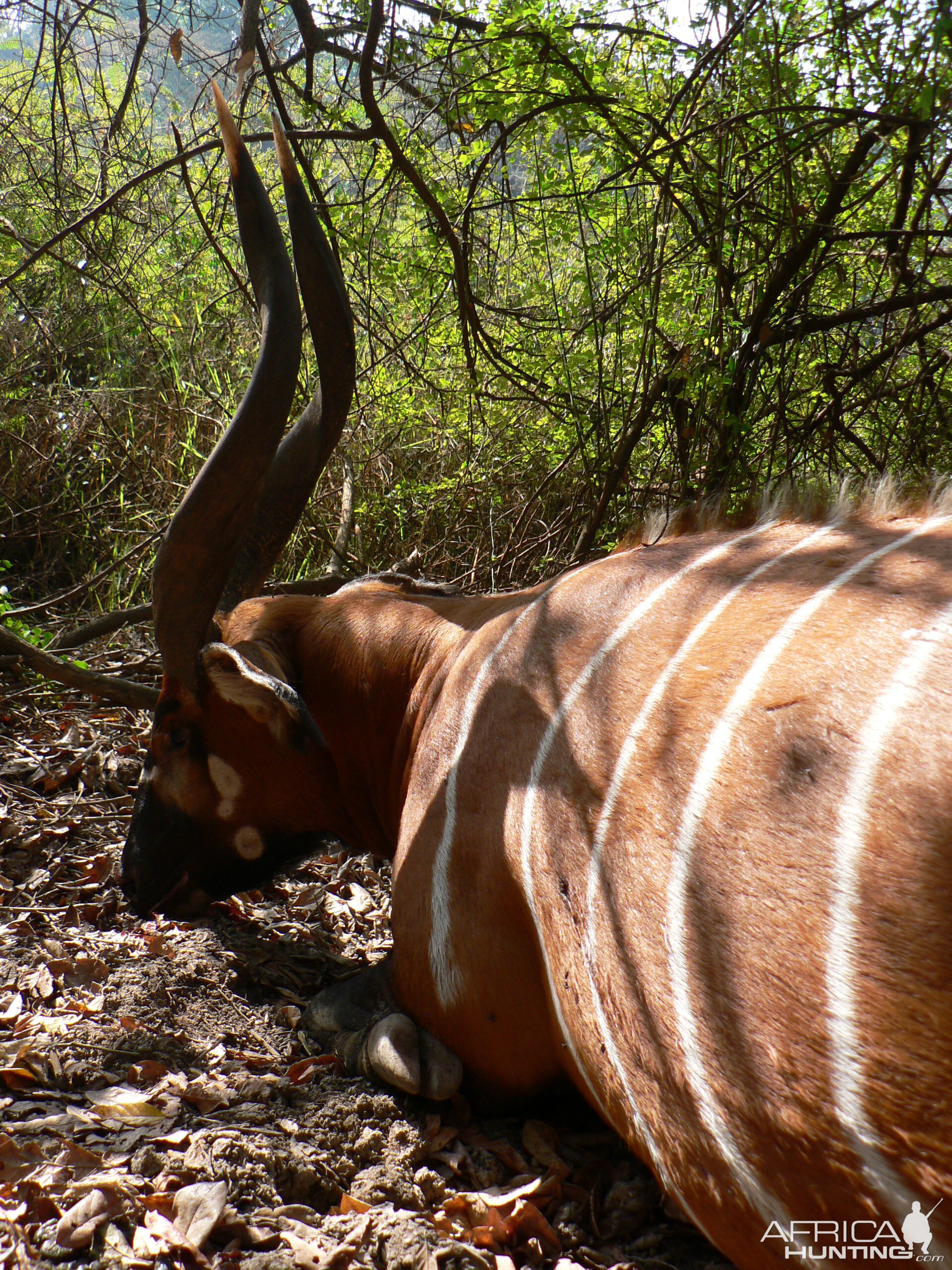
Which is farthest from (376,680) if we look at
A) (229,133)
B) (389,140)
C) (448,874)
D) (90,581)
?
(90,581)

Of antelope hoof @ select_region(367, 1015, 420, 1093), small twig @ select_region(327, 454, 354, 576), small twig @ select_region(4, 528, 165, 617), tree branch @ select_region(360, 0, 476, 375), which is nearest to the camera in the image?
antelope hoof @ select_region(367, 1015, 420, 1093)

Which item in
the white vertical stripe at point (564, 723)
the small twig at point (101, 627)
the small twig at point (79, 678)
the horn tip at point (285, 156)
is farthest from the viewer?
the small twig at point (101, 627)

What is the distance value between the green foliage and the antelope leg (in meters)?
1.89

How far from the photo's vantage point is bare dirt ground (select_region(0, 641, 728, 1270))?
5.21 ft

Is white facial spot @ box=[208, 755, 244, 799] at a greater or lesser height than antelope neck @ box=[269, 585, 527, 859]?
lesser

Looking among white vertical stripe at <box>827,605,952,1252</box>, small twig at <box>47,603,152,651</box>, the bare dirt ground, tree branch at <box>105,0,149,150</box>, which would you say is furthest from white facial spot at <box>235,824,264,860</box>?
tree branch at <box>105,0,149,150</box>

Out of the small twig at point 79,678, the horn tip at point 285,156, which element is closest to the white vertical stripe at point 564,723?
the horn tip at point 285,156

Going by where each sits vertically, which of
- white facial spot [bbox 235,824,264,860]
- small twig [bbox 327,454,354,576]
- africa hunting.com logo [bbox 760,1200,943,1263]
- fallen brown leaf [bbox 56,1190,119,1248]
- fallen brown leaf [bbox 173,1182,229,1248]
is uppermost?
small twig [bbox 327,454,354,576]

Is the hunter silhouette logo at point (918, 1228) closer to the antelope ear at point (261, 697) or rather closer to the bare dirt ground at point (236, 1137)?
the bare dirt ground at point (236, 1137)

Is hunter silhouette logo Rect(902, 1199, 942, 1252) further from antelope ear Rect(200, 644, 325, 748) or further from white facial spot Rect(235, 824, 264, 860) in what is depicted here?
white facial spot Rect(235, 824, 264, 860)

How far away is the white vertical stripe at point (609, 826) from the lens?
1666mm

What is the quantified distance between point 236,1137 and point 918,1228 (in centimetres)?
126

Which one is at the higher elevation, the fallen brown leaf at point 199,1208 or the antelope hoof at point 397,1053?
the fallen brown leaf at point 199,1208

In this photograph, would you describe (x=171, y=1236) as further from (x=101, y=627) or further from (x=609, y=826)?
(x=101, y=627)
